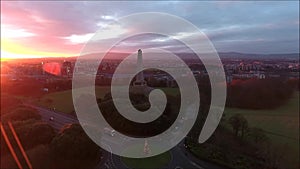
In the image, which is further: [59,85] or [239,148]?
[239,148]

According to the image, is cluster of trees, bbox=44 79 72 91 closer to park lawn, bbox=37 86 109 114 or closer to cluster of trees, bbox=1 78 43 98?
park lawn, bbox=37 86 109 114

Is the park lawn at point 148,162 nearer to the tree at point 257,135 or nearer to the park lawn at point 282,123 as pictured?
the tree at point 257,135

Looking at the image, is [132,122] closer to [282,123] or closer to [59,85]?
[59,85]

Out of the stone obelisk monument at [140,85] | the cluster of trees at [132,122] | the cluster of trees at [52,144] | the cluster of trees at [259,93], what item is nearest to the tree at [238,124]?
the cluster of trees at [132,122]

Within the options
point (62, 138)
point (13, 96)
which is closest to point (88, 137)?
point (62, 138)

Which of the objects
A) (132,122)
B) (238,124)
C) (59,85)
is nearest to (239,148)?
(238,124)

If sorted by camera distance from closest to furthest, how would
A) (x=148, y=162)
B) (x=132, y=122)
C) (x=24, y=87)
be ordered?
(x=148, y=162) < (x=24, y=87) < (x=132, y=122)
